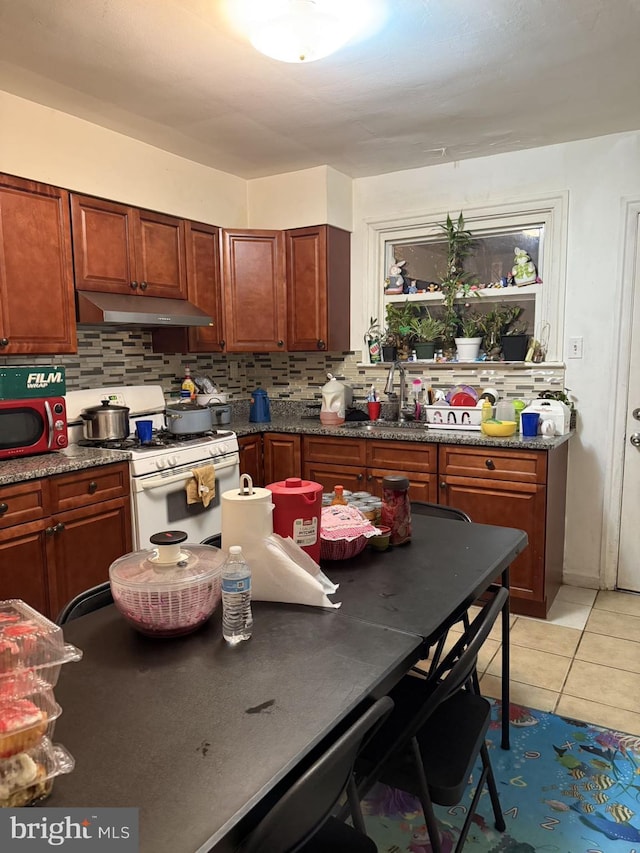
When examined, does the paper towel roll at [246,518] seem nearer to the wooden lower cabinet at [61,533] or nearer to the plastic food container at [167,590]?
the plastic food container at [167,590]

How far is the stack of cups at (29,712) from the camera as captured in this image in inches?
30.4

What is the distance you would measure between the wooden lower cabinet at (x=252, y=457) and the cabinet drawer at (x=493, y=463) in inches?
46.9

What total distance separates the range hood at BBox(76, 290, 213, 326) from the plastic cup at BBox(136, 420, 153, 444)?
520mm

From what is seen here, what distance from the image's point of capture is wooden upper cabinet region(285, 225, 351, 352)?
154 inches

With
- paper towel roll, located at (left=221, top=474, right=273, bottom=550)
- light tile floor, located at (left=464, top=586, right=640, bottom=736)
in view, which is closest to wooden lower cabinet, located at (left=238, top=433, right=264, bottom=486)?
light tile floor, located at (left=464, top=586, right=640, bottom=736)

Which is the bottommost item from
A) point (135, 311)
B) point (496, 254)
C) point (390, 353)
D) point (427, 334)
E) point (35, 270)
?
point (390, 353)

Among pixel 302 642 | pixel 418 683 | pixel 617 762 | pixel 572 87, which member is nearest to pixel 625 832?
pixel 617 762

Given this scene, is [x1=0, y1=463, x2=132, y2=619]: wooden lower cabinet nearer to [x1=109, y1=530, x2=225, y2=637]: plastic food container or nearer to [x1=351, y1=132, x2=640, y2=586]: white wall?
[x1=109, y1=530, x2=225, y2=637]: plastic food container

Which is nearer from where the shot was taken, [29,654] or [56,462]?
[29,654]

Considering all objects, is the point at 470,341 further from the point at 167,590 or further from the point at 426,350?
the point at 167,590

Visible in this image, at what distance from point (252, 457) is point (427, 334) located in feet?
4.52

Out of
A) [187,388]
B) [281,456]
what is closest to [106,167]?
[187,388]

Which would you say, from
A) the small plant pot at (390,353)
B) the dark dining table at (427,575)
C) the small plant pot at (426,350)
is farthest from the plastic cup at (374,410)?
the dark dining table at (427,575)

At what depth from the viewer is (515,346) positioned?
3.62 m
